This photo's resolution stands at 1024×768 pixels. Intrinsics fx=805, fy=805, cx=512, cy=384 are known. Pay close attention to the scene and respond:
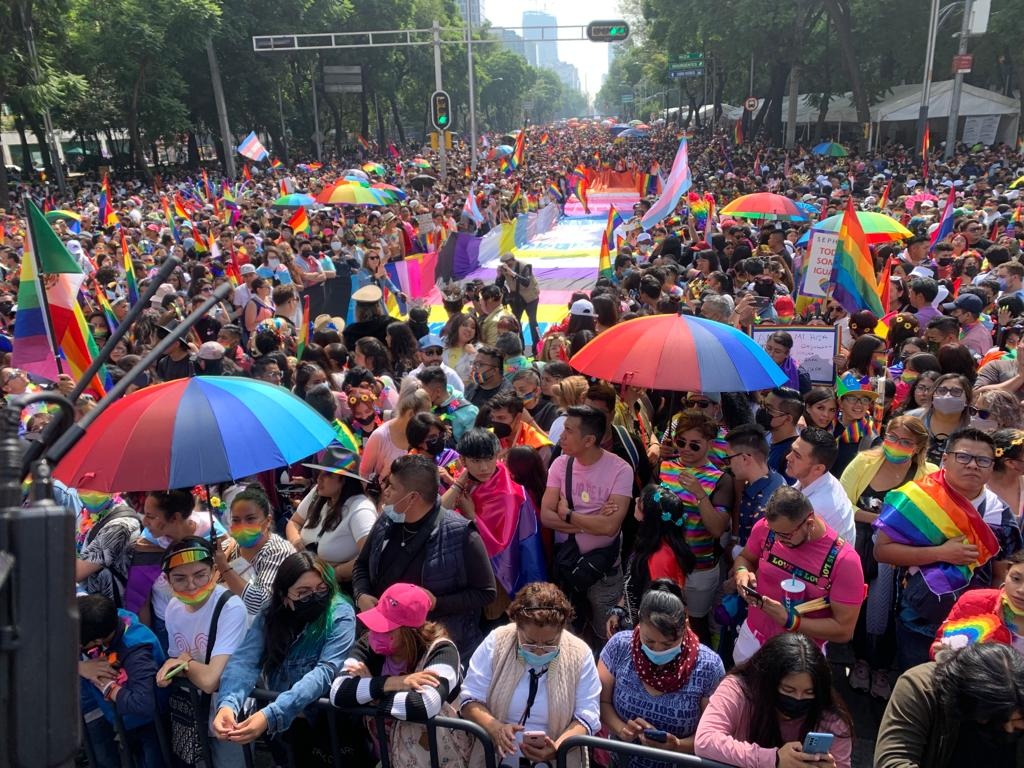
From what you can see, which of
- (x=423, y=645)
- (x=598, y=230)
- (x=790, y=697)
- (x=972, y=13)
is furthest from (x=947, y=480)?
(x=972, y=13)

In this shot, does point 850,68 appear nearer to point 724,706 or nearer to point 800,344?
point 800,344

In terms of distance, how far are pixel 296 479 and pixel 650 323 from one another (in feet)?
7.64

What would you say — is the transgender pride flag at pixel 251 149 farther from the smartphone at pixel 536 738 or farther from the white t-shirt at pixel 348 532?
the smartphone at pixel 536 738

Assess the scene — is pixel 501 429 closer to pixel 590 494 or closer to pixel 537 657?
pixel 590 494

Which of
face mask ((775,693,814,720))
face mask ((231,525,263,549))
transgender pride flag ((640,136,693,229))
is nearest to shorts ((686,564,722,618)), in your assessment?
face mask ((775,693,814,720))

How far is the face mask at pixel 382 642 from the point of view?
2963mm

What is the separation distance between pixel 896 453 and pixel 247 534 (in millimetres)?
3178

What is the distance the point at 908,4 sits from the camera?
34.6m

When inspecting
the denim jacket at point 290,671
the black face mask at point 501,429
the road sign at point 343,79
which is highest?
the road sign at point 343,79

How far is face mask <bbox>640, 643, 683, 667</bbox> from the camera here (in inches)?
115

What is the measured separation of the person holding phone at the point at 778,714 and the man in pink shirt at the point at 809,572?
0.55 meters

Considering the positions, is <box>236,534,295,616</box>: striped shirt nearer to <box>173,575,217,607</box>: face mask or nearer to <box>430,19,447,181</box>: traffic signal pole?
<box>173,575,217,607</box>: face mask

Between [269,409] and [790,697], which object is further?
[269,409]

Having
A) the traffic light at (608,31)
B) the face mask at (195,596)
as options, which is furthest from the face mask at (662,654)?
the traffic light at (608,31)
